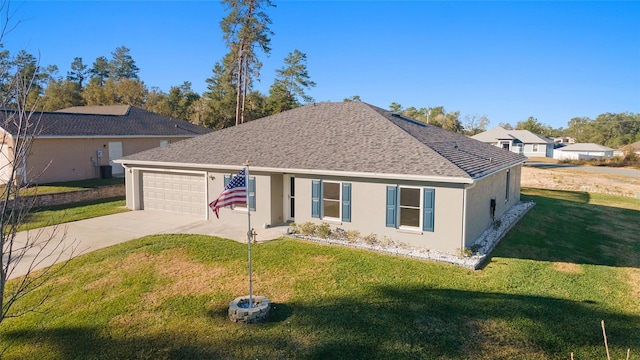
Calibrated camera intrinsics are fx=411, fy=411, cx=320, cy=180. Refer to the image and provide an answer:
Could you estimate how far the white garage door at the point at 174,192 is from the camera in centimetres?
1705

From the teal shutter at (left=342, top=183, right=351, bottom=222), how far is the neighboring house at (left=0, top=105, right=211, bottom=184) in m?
16.2

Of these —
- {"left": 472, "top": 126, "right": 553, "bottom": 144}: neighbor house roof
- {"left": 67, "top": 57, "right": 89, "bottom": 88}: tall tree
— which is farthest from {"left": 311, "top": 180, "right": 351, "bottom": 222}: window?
{"left": 67, "top": 57, "right": 89, "bottom": 88}: tall tree

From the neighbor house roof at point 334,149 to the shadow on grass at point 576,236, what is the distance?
8.62ft

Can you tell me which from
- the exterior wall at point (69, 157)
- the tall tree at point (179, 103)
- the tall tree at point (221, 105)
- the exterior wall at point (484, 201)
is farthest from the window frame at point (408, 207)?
the tall tree at point (179, 103)

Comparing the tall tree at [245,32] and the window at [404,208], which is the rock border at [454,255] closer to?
the window at [404,208]

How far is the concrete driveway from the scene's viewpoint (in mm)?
12812

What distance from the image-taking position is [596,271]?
444 inches

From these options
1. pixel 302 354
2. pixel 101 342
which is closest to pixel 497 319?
pixel 302 354

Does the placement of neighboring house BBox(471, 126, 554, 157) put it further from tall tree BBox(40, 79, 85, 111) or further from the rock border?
tall tree BBox(40, 79, 85, 111)

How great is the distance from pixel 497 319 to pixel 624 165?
175ft

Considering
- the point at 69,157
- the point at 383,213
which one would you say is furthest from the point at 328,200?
the point at 69,157

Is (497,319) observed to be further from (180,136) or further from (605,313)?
(180,136)

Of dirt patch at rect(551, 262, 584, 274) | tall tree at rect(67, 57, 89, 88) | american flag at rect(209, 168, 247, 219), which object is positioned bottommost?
dirt patch at rect(551, 262, 584, 274)

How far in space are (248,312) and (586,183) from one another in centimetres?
3247
